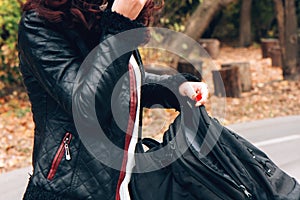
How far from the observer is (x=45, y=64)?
186cm

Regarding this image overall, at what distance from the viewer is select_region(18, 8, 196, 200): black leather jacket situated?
5.90 ft

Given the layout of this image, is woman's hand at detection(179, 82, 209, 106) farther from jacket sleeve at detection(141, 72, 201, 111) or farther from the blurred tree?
the blurred tree

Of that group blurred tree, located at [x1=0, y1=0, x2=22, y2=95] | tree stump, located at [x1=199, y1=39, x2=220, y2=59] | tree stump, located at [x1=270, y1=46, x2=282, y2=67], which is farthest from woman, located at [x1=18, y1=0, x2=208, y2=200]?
tree stump, located at [x1=199, y1=39, x2=220, y2=59]

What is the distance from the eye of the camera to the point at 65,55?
187cm

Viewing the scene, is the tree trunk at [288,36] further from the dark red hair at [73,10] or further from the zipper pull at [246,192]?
the dark red hair at [73,10]

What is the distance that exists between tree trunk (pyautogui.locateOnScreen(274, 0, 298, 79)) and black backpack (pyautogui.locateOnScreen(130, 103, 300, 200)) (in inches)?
301

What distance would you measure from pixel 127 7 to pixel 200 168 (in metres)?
0.59

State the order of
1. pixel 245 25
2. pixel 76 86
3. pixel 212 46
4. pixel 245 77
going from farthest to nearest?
pixel 245 25, pixel 212 46, pixel 245 77, pixel 76 86

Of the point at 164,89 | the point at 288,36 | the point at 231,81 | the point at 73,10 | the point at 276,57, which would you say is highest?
the point at 73,10

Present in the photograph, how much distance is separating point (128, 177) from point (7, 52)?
6.07 m

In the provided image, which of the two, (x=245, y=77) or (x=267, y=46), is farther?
(x=267, y=46)

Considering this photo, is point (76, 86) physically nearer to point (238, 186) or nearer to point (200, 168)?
point (200, 168)

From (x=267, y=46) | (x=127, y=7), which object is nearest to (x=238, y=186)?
(x=127, y=7)

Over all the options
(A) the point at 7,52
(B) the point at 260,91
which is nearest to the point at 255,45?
(B) the point at 260,91
